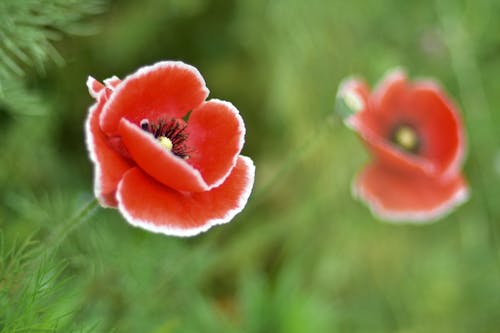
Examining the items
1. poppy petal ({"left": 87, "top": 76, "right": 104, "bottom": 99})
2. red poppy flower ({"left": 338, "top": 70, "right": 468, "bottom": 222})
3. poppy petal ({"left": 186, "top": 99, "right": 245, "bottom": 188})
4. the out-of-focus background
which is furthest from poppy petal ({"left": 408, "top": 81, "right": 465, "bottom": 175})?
poppy petal ({"left": 87, "top": 76, "right": 104, "bottom": 99})

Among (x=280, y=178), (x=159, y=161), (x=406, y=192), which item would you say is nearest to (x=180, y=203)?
(x=159, y=161)

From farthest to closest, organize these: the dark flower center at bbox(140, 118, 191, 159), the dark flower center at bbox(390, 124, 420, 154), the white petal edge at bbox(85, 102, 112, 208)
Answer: the dark flower center at bbox(390, 124, 420, 154), the dark flower center at bbox(140, 118, 191, 159), the white petal edge at bbox(85, 102, 112, 208)

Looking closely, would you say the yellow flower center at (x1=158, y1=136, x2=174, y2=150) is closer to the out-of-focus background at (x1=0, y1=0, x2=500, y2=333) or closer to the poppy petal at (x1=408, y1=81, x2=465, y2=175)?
the out-of-focus background at (x1=0, y1=0, x2=500, y2=333)

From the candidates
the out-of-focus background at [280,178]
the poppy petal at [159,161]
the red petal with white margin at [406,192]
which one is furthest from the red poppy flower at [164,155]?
the red petal with white margin at [406,192]

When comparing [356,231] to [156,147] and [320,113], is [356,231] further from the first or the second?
[156,147]

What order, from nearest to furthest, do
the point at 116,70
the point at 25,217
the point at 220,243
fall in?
the point at 25,217 < the point at 116,70 < the point at 220,243

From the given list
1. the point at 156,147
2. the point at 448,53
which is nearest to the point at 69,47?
the point at 156,147

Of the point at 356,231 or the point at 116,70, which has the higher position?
the point at 116,70
